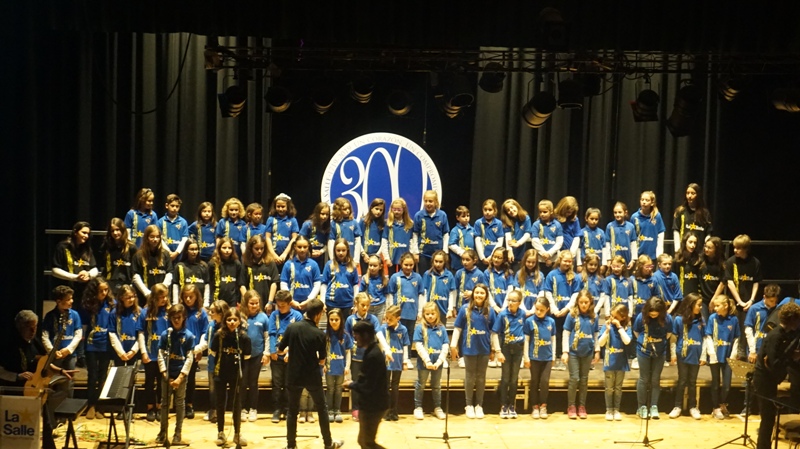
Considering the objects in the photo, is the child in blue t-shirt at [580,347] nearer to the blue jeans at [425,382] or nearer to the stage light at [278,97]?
the blue jeans at [425,382]

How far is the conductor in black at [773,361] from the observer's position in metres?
9.09

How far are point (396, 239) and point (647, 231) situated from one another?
2918mm

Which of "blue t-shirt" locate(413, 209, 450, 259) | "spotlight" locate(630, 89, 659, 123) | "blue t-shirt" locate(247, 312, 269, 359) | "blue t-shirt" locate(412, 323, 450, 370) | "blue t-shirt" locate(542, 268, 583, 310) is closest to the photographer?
"blue t-shirt" locate(247, 312, 269, 359)

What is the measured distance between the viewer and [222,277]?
11047 mm

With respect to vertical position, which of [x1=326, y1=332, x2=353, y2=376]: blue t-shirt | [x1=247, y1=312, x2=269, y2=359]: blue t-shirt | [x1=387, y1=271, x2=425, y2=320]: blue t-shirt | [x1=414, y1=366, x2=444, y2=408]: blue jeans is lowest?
[x1=414, y1=366, x2=444, y2=408]: blue jeans

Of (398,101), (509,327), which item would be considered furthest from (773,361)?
(398,101)

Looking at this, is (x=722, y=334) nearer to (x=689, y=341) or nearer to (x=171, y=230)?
(x=689, y=341)

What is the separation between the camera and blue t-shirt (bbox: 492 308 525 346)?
425 inches

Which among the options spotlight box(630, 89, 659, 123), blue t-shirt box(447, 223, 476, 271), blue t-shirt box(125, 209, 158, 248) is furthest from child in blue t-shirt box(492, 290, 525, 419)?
blue t-shirt box(125, 209, 158, 248)

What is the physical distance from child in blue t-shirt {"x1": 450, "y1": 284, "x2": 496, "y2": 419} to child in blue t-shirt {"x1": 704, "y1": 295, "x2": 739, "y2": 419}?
2.37m

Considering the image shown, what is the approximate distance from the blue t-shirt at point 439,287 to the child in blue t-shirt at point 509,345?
696mm

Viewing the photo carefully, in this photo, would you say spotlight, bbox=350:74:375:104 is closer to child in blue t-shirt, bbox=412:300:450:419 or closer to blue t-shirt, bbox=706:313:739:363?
child in blue t-shirt, bbox=412:300:450:419

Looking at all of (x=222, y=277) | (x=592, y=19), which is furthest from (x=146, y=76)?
(x=592, y=19)

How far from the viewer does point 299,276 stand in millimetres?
11086
